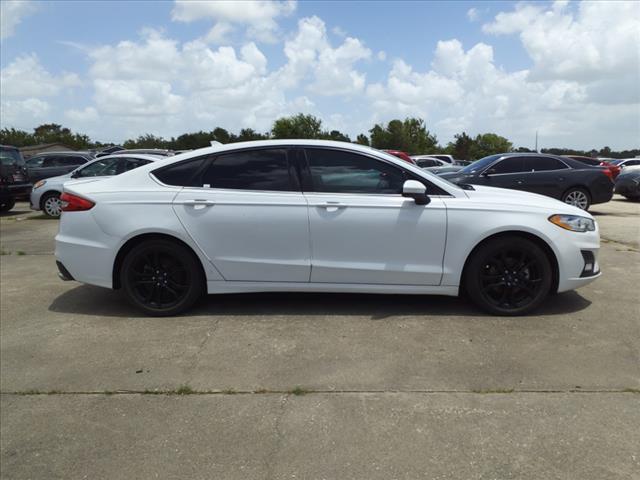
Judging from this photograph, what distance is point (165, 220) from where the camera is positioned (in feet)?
14.5

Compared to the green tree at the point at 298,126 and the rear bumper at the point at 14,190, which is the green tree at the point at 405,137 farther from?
the rear bumper at the point at 14,190

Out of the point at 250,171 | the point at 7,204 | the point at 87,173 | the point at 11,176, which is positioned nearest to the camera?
the point at 250,171

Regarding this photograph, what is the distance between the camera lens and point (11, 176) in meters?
13.5

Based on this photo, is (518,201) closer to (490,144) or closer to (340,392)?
(340,392)

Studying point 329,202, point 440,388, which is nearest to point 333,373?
point 440,388

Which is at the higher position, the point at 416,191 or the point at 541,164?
the point at 541,164

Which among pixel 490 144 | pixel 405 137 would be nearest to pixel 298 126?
pixel 405 137

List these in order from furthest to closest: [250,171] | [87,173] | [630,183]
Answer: [630,183], [87,173], [250,171]

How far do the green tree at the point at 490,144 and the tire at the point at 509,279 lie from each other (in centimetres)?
8700

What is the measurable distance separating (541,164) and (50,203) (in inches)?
460

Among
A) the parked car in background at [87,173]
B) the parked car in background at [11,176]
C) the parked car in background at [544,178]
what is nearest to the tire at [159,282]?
the parked car in background at [87,173]

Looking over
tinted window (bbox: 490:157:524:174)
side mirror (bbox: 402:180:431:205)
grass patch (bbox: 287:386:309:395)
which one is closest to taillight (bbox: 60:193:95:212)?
grass patch (bbox: 287:386:309:395)

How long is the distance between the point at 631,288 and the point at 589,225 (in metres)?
1.33

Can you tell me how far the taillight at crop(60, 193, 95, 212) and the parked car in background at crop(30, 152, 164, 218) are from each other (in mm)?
6834
